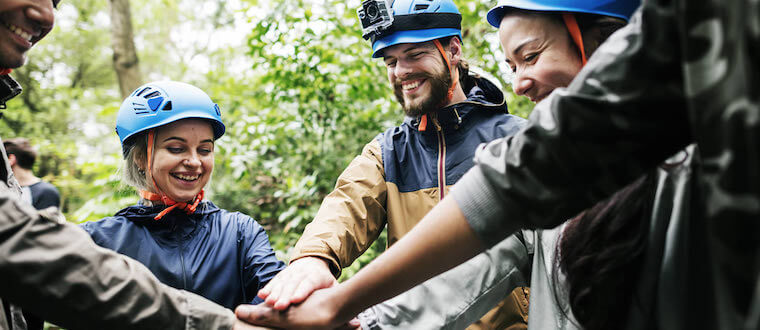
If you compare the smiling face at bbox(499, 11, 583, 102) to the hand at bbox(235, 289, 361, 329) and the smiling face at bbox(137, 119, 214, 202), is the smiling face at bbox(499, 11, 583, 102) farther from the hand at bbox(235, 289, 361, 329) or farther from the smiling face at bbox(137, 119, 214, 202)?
the smiling face at bbox(137, 119, 214, 202)

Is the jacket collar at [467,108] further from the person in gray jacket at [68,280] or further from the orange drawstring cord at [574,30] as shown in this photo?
the person in gray jacket at [68,280]

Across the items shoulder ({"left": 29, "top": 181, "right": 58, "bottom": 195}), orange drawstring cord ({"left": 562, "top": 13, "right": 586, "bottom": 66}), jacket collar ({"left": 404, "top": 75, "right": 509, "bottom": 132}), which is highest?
orange drawstring cord ({"left": 562, "top": 13, "right": 586, "bottom": 66})

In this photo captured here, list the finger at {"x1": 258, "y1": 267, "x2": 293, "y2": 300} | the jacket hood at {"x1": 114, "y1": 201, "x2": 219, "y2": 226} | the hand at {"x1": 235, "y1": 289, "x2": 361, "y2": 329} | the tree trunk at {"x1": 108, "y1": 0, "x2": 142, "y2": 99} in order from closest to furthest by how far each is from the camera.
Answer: the hand at {"x1": 235, "y1": 289, "x2": 361, "y2": 329}, the finger at {"x1": 258, "y1": 267, "x2": 293, "y2": 300}, the jacket hood at {"x1": 114, "y1": 201, "x2": 219, "y2": 226}, the tree trunk at {"x1": 108, "y1": 0, "x2": 142, "y2": 99}

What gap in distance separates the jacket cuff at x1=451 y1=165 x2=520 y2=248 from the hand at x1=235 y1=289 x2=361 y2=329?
0.67 m

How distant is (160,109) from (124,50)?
603cm

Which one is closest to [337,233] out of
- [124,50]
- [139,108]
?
[139,108]

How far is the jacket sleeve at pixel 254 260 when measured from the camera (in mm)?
2486

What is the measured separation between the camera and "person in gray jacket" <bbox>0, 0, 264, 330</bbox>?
141cm

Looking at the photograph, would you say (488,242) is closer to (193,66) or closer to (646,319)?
(646,319)

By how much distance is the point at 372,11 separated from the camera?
3346 millimetres

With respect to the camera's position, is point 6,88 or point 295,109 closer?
point 6,88

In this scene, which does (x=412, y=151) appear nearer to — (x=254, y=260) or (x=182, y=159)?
(x=254, y=260)

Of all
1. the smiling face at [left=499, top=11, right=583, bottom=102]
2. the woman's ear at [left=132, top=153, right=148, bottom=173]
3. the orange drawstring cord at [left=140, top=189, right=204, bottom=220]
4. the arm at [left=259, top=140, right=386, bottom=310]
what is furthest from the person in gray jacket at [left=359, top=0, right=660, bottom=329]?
the woman's ear at [left=132, top=153, right=148, bottom=173]

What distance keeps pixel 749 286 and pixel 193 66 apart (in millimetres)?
15080
